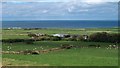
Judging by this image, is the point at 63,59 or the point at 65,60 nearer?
the point at 65,60

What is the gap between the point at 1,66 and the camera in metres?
22.1

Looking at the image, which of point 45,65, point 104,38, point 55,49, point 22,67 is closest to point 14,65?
point 22,67

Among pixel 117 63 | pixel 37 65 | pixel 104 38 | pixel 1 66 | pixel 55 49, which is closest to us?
pixel 1 66

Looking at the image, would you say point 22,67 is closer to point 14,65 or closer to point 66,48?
point 14,65

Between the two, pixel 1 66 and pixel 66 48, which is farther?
pixel 66 48

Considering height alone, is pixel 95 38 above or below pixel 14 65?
below

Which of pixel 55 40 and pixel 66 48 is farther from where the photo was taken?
pixel 55 40

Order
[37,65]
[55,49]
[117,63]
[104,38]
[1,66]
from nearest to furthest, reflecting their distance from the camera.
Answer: [1,66] → [37,65] → [117,63] → [55,49] → [104,38]

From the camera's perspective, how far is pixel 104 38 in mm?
49250

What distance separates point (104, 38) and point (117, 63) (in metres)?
23.7

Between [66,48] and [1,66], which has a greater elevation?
[1,66]

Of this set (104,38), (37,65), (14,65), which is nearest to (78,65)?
(37,65)

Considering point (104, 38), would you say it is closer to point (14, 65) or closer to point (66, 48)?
point (66, 48)

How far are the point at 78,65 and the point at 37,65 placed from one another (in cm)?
295
